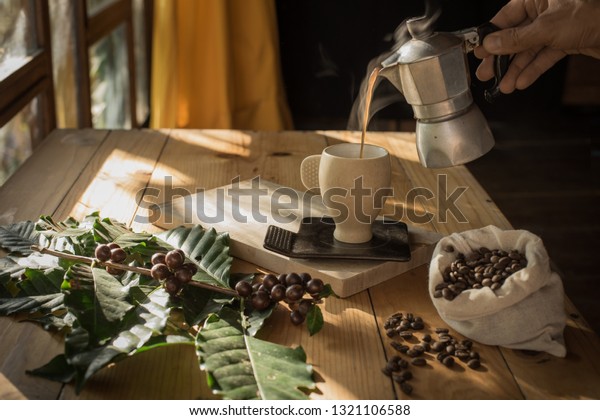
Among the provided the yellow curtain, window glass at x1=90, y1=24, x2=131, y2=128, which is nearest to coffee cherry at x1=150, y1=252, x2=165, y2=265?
window glass at x1=90, y1=24, x2=131, y2=128

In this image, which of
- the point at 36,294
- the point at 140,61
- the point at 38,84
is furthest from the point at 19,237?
the point at 140,61

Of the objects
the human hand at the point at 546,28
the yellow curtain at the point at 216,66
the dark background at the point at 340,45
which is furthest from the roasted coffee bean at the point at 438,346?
the dark background at the point at 340,45

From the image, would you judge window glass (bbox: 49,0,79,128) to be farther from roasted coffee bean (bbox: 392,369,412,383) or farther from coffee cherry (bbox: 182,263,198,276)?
roasted coffee bean (bbox: 392,369,412,383)

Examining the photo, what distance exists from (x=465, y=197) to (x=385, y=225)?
308 millimetres

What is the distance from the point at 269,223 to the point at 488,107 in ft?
10.2

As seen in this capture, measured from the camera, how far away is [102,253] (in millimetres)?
993

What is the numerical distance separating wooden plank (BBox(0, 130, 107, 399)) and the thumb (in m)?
0.77

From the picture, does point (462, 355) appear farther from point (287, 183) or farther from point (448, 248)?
point (287, 183)

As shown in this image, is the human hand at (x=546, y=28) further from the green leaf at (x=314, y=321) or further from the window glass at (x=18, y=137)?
the window glass at (x=18, y=137)

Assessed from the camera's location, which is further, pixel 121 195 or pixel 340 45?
pixel 340 45

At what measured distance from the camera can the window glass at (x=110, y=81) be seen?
102 inches

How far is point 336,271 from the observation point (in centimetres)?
106

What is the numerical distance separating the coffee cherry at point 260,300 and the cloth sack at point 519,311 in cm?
21

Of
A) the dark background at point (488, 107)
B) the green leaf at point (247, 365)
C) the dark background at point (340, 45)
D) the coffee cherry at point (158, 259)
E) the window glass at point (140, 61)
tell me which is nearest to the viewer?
the green leaf at point (247, 365)
